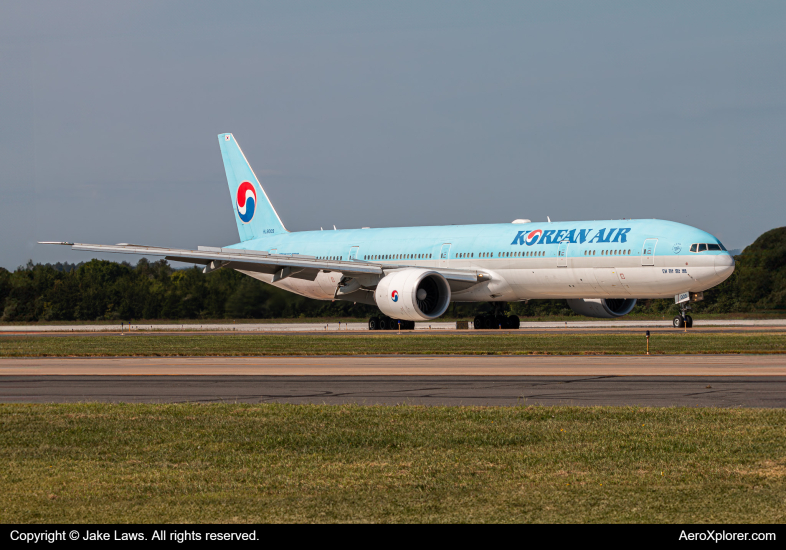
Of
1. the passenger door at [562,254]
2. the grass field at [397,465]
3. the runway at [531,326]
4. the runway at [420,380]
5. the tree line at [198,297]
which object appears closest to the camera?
the grass field at [397,465]

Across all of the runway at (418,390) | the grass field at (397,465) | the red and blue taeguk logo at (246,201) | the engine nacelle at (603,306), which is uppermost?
the red and blue taeguk logo at (246,201)

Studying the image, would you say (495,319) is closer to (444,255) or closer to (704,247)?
(444,255)

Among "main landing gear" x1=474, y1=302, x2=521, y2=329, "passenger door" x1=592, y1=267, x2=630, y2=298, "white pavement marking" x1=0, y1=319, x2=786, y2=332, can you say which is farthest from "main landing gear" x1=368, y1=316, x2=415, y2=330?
"passenger door" x1=592, y1=267, x2=630, y2=298

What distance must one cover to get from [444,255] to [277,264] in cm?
795

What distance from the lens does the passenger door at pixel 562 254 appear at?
39753mm

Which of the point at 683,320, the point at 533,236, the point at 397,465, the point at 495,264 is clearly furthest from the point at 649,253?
the point at 397,465

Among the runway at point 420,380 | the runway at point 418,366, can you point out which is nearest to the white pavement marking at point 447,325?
the runway at point 418,366

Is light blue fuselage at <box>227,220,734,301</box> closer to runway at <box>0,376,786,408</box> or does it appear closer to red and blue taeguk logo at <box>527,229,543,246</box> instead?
red and blue taeguk logo at <box>527,229,543,246</box>

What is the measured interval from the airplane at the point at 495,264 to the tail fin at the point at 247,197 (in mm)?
3746

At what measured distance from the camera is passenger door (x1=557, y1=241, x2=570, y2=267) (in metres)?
39.8

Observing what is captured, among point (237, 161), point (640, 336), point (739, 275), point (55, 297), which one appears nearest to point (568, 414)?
point (640, 336)

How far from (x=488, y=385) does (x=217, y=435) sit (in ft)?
24.1

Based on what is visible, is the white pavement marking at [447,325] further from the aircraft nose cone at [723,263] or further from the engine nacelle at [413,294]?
the engine nacelle at [413,294]

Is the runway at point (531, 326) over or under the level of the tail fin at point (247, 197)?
under
